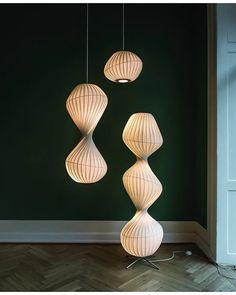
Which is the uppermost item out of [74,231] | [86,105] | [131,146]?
[86,105]

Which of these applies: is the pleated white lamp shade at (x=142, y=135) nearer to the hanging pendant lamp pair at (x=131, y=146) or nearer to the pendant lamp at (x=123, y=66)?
the hanging pendant lamp pair at (x=131, y=146)

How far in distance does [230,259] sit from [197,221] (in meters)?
0.57

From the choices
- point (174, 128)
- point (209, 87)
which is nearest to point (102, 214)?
point (174, 128)

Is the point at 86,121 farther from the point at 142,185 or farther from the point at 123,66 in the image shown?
the point at 142,185

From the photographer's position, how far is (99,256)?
2.53m

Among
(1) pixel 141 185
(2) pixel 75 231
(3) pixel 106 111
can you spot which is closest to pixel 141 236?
(1) pixel 141 185

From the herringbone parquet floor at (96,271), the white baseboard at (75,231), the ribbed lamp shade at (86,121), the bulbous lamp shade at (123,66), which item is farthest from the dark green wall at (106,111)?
the ribbed lamp shade at (86,121)

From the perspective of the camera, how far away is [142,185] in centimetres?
213

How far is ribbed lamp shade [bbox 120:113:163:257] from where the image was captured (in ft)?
7.01

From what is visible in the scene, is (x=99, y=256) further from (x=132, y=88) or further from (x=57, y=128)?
(x=132, y=88)

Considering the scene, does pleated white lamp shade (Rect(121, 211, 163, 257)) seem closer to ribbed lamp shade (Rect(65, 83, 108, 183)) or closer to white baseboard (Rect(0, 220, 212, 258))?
ribbed lamp shade (Rect(65, 83, 108, 183))

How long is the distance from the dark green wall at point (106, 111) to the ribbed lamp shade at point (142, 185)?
0.69 metres

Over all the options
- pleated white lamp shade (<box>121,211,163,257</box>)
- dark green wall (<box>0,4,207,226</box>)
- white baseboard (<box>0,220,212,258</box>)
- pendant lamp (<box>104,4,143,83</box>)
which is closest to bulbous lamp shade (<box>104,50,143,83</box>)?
pendant lamp (<box>104,4,143,83</box>)

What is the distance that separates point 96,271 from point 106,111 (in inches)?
62.2
